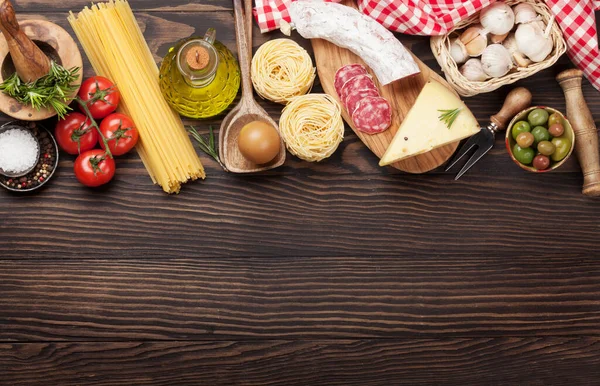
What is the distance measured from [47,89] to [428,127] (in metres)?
0.99

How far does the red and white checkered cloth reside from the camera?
5.40ft

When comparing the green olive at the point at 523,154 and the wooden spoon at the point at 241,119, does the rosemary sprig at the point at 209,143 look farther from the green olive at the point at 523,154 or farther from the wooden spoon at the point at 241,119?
the green olive at the point at 523,154

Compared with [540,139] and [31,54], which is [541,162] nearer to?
[540,139]

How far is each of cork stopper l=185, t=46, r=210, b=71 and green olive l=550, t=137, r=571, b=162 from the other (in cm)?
97

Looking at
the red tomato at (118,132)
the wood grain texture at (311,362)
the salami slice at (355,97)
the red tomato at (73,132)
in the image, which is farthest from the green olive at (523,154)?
the red tomato at (73,132)

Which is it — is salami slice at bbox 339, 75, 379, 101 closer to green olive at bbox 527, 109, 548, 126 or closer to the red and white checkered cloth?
the red and white checkered cloth

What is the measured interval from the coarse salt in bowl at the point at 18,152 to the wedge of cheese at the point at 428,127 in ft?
3.09

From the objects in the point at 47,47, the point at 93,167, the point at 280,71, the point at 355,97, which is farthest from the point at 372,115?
the point at 47,47

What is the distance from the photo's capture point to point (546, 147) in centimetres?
160

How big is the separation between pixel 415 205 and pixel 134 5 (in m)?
1.01

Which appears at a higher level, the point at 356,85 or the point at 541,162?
the point at 356,85

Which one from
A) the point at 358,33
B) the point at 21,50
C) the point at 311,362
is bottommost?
the point at 311,362

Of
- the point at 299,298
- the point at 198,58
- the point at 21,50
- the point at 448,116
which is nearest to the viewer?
the point at 21,50

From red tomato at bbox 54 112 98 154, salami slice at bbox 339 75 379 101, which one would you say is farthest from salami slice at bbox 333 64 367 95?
red tomato at bbox 54 112 98 154
